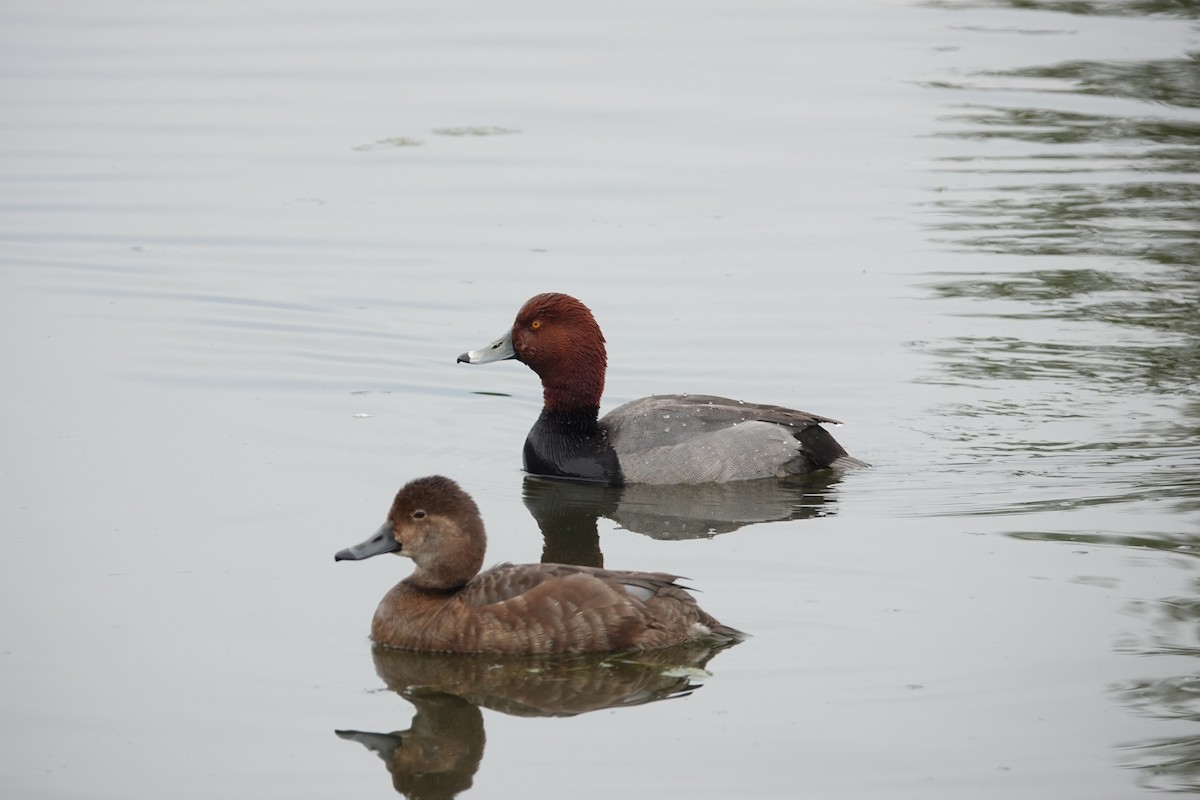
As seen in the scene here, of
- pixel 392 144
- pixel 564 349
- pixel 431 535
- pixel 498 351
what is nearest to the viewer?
pixel 431 535

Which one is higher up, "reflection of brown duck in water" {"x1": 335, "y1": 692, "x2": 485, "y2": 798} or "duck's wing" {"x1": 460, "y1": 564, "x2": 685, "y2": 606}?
"duck's wing" {"x1": 460, "y1": 564, "x2": 685, "y2": 606}

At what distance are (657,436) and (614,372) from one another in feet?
6.37

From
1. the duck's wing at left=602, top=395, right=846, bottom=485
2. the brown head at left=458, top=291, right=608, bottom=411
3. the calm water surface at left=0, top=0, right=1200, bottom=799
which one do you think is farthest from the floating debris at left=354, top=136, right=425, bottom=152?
the duck's wing at left=602, top=395, right=846, bottom=485

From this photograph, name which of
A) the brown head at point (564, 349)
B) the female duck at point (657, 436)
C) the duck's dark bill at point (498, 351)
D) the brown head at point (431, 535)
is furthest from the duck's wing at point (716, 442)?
the brown head at point (431, 535)

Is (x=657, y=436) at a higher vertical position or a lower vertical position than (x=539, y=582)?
lower

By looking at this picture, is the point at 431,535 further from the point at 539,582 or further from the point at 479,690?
the point at 479,690

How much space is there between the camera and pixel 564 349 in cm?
1139

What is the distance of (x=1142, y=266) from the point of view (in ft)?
48.7

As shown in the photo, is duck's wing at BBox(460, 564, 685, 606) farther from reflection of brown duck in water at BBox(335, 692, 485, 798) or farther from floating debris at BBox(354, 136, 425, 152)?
floating debris at BBox(354, 136, 425, 152)

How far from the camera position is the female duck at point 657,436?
1105cm

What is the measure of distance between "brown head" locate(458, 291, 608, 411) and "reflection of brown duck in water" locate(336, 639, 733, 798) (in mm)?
3823

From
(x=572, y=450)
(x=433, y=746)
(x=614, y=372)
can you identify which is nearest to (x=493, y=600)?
(x=433, y=746)

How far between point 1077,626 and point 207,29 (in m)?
18.7

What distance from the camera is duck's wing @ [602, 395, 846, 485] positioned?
11039 mm
